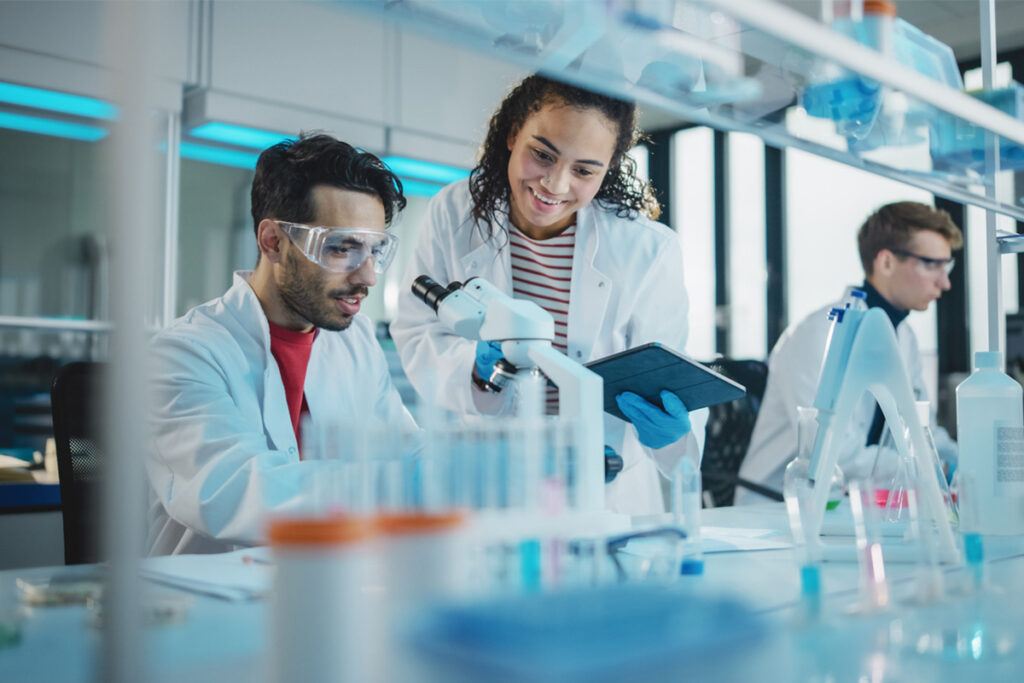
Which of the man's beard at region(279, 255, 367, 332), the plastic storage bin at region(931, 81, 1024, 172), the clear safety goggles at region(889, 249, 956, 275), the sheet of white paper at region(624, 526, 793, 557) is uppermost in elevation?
the clear safety goggles at region(889, 249, 956, 275)

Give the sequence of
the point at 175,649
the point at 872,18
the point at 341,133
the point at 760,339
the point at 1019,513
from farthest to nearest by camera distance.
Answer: the point at 760,339 < the point at 341,133 < the point at 1019,513 < the point at 872,18 < the point at 175,649

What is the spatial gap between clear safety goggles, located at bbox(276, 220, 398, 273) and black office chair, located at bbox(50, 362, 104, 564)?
0.52 metres

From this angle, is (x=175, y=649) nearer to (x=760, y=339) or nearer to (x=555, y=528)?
(x=555, y=528)

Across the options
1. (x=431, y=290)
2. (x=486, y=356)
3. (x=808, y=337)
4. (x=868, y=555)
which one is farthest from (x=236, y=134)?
(x=868, y=555)

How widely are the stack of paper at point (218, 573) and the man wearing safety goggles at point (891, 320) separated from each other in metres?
2.02

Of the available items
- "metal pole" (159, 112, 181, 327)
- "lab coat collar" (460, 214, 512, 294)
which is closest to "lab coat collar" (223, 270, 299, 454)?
"lab coat collar" (460, 214, 512, 294)

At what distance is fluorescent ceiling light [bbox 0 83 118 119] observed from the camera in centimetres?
321

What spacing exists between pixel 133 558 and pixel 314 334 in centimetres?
164

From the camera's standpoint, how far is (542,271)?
2.29m

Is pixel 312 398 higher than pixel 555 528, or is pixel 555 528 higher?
pixel 312 398

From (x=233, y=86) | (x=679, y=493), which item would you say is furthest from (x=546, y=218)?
(x=233, y=86)

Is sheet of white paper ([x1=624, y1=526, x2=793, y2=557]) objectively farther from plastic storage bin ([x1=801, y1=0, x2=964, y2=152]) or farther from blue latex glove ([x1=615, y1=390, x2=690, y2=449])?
plastic storage bin ([x1=801, y1=0, x2=964, y2=152])

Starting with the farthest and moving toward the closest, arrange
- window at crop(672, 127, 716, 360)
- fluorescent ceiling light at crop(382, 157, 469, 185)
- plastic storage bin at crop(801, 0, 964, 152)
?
window at crop(672, 127, 716, 360)
fluorescent ceiling light at crop(382, 157, 469, 185)
plastic storage bin at crop(801, 0, 964, 152)

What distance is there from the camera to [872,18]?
1025 millimetres
